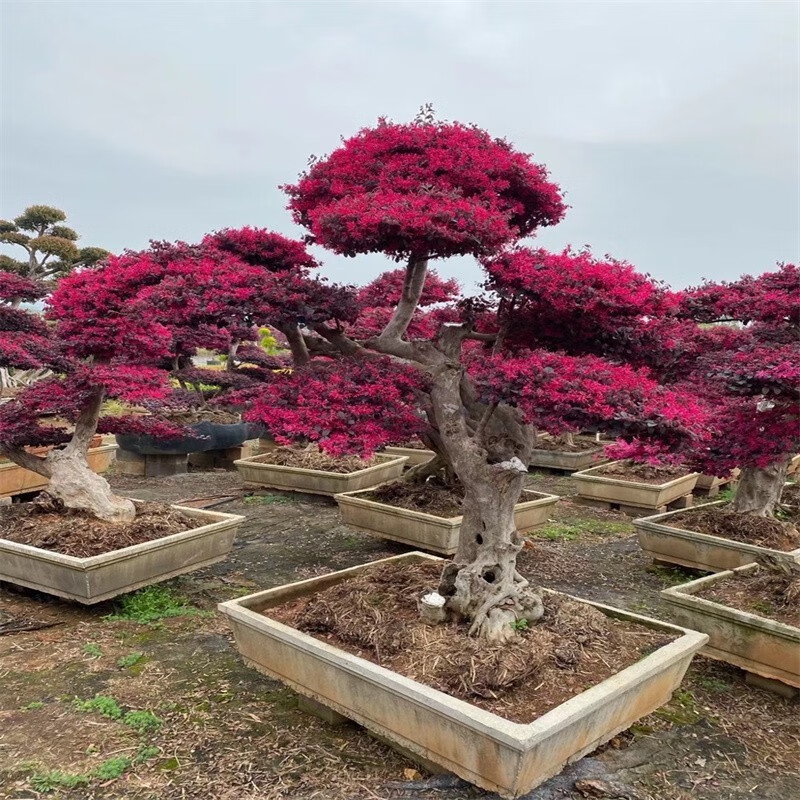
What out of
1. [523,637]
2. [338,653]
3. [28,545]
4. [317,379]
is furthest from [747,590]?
[28,545]

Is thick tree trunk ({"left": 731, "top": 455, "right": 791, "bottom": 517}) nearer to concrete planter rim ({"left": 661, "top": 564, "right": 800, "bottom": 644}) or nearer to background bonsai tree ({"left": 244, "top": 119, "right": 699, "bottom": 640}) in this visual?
concrete planter rim ({"left": 661, "top": 564, "right": 800, "bottom": 644})

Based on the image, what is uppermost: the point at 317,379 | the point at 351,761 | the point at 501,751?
the point at 317,379

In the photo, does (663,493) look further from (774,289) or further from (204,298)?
(204,298)

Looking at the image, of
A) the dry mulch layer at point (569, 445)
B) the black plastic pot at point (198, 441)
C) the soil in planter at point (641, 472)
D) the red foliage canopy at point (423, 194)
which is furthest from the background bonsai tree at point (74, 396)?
the dry mulch layer at point (569, 445)

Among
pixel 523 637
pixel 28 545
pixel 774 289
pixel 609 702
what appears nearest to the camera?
pixel 609 702

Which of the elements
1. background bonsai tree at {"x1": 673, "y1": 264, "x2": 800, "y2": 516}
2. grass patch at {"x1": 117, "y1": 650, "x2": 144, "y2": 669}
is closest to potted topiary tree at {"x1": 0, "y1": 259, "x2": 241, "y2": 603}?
grass patch at {"x1": 117, "y1": 650, "x2": 144, "y2": 669}

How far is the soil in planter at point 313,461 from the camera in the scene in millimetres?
7035

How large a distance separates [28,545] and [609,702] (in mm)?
3342

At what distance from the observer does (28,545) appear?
3893 mm

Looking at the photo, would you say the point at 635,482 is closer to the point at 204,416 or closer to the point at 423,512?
the point at 423,512

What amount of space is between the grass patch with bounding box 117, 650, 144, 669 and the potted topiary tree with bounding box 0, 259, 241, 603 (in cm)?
Answer: 54

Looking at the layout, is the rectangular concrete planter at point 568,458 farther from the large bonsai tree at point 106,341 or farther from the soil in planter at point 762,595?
the large bonsai tree at point 106,341

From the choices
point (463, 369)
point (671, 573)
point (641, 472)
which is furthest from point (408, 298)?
point (641, 472)

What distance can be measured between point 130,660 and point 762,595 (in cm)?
323
